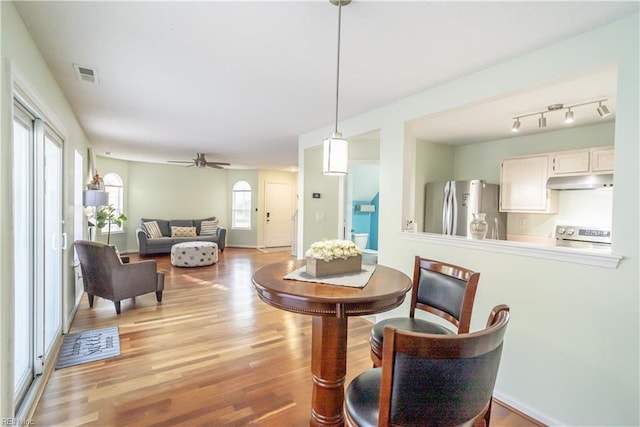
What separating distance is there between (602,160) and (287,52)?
144 inches

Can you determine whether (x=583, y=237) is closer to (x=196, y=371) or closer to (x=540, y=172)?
(x=540, y=172)

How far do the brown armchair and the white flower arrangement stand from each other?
9.58 ft

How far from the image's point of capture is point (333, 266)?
1.78 m

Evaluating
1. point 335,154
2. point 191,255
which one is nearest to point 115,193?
point 191,255

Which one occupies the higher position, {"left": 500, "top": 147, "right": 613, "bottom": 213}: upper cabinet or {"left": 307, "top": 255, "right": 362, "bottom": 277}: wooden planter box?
{"left": 500, "top": 147, "right": 613, "bottom": 213}: upper cabinet

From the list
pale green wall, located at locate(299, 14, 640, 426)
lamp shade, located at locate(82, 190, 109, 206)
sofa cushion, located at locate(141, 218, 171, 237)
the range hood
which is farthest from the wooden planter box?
sofa cushion, located at locate(141, 218, 171, 237)

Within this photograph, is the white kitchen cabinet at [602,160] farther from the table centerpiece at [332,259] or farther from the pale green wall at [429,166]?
the table centerpiece at [332,259]

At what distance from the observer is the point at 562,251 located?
184cm

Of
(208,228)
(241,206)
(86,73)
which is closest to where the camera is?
(86,73)

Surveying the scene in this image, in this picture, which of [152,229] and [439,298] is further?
[152,229]

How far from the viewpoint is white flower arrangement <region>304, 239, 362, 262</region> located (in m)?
1.74

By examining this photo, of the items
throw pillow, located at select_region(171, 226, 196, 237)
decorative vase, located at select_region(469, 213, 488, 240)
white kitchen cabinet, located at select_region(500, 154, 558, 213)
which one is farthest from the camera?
throw pillow, located at select_region(171, 226, 196, 237)

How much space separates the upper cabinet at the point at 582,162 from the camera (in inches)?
132

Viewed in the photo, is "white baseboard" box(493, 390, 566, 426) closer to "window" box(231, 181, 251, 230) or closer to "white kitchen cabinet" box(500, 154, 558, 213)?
"white kitchen cabinet" box(500, 154, 558, 213)
